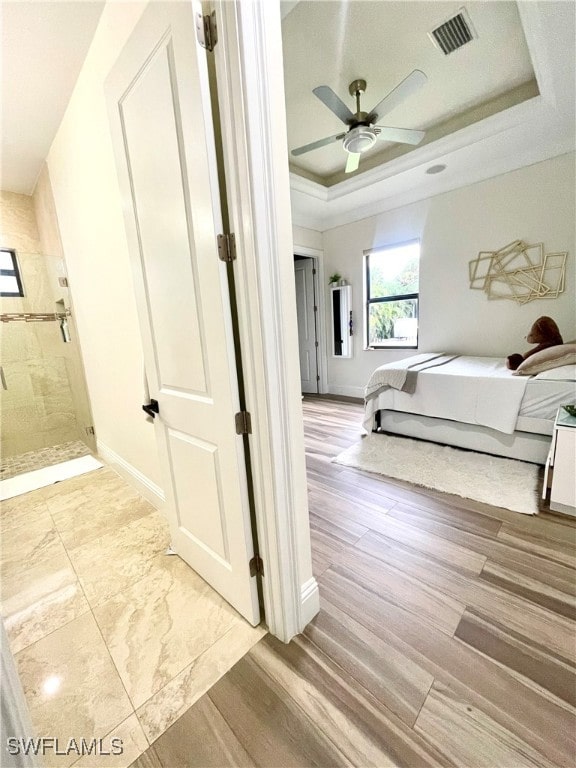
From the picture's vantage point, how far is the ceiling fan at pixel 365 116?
1.96 meters

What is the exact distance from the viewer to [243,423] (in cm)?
104

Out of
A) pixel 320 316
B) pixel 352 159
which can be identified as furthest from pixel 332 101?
pixel 320 316

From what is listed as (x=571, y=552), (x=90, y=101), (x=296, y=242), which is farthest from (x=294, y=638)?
(x=296, y=242)

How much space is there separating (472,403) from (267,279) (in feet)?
7.49

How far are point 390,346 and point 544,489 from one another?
2805 millimetres

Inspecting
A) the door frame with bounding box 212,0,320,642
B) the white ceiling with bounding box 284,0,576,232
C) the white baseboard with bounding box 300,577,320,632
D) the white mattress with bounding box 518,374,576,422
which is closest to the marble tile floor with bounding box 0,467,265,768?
the white baseboard with bounding box 300,577,320,632

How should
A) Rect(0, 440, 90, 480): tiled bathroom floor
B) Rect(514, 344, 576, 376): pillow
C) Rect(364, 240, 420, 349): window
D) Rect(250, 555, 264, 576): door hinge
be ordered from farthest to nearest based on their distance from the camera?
1. Rect(364, 240, 420, 349): window
2. Rect(0, 440, 90, 480): tiled bathroom floor
3. Rect(514, 344, 576, 376): pillow
4. Rect(250, 555, 264, 576): door hinge

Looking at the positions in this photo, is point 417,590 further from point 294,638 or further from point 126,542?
point 126,542

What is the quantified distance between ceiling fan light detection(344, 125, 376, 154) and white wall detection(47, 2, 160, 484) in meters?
1.67

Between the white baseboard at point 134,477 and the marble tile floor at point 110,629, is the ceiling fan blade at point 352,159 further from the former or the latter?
the marble tile floor at point 110,629

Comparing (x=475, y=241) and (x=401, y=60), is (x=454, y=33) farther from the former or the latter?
(x=475, y=241)

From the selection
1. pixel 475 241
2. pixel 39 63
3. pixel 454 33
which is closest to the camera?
pixel 39 63

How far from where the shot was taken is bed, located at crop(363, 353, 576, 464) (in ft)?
7.18

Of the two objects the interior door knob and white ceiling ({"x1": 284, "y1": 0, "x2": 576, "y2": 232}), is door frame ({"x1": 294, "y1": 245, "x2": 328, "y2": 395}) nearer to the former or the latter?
white ceiling ({"x1": 284, "y1": 0, "x2": 576, "y2": 232})
